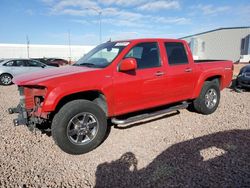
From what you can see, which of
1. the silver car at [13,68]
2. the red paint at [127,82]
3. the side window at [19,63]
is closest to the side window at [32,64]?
the silver car at [13,68]

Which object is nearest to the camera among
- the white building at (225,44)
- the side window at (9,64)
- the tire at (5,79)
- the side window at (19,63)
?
the tire at (5,79)

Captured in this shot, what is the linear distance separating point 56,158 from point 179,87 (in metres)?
3.00

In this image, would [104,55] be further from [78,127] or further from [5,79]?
[5,79]

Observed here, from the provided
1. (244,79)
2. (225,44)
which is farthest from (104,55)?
(225,44)

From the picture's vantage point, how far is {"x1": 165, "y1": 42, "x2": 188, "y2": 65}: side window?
492cm

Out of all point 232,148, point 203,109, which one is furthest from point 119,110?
point 203,109

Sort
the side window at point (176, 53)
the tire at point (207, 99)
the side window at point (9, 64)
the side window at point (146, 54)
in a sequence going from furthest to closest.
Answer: the side window at point (9, 64) < the tire at point (207, 99) < the side window at point (176, 53) < the side window at point (146, 54)

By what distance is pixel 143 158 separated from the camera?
3.59 m

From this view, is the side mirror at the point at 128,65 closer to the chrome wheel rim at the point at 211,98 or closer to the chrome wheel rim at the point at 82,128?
the chrome wheel rim at the point at 82,128

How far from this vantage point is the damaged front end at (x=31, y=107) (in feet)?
11.8

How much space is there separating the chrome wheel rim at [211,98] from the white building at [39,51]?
37.5m

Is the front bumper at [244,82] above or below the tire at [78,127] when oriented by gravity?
above

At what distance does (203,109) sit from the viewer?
5.64 metres

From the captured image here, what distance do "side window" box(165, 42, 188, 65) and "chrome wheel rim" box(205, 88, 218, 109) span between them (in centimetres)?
123
